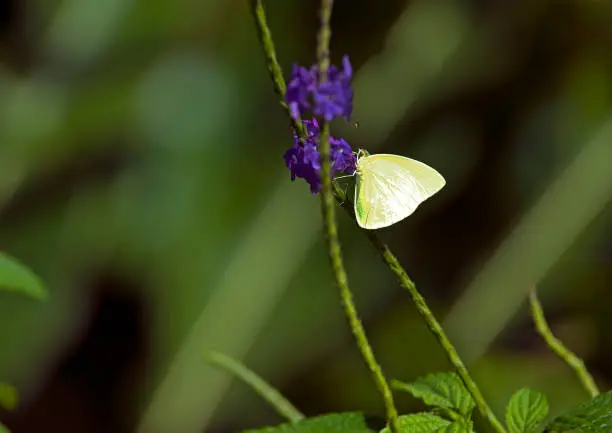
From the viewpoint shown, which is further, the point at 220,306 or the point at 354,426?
the point at 220,306

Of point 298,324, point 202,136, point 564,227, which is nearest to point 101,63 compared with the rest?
point 202,136

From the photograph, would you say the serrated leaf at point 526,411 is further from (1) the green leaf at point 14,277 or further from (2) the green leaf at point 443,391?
(1) the green leaf at point 14,277

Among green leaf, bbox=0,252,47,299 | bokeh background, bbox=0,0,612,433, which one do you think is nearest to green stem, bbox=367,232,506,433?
green leaf, bbox=0,252,47,299

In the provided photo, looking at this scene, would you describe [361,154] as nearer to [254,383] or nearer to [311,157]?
[311,157]

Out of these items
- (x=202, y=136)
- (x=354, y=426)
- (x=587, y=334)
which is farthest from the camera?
(x=202, y=136)

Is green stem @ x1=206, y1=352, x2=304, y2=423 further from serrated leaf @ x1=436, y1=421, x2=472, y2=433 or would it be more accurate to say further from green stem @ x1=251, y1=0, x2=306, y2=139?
green stem @ x1=251, y1=0, x2=306, y2=139

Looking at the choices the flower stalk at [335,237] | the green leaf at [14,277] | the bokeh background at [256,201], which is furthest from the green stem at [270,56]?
the bokeh background at [256,201]

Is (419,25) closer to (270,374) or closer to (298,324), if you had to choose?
(298,324)
